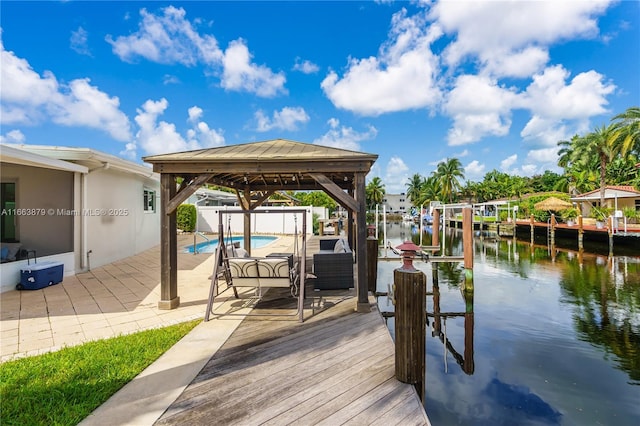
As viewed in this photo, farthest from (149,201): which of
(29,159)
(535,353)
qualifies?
(535,353)

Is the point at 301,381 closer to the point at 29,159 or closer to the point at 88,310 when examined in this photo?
the point at 88,310

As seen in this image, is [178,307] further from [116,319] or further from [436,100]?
[436,100]

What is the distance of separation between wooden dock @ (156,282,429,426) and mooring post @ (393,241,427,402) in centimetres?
16

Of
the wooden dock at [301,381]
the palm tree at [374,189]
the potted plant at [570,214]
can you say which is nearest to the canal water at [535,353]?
the wooden dock at [301,381]

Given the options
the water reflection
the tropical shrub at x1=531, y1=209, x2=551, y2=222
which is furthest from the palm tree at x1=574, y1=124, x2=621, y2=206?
the water reflection

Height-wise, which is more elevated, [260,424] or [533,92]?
[533,92]

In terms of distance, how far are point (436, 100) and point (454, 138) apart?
18.3 m

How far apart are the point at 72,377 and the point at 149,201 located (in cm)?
1122

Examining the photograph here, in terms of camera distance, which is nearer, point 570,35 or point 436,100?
point 570,35

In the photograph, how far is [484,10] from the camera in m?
9.75

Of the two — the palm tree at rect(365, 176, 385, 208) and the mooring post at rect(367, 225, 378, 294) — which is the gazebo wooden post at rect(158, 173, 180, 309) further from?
the palm tree at rect(365, 176, 385, 208)

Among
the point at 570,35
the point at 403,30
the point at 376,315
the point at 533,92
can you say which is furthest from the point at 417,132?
the point at 376,315

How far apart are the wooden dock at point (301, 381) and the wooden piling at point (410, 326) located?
0.17 m

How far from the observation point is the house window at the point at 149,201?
12664 mm
